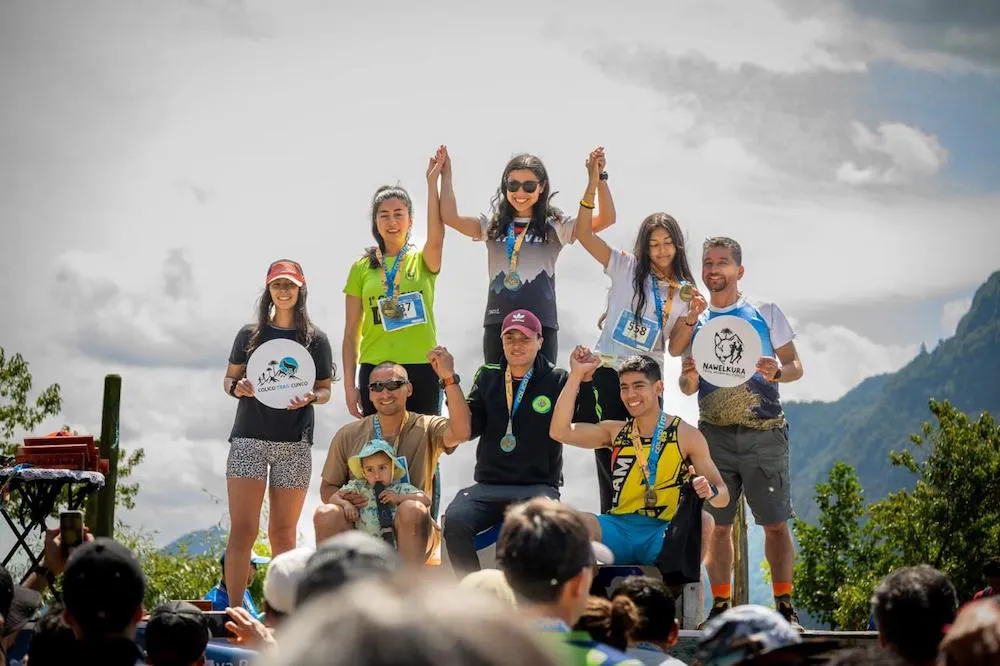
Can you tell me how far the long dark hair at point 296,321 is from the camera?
27.1 ft

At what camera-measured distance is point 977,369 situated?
7844 inches

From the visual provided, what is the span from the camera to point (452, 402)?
770 cm

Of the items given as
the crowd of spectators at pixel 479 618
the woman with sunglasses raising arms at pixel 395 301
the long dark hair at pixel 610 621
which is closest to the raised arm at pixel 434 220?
the woman with sunglasses raising arms at pixel 395 301

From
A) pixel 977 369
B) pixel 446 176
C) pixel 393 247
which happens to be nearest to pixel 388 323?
pixel 393 247

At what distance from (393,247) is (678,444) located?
94.0 inches

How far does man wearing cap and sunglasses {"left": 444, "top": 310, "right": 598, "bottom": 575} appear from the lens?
755 centimetres

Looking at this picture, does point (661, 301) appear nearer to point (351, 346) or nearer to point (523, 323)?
point (523, 323)

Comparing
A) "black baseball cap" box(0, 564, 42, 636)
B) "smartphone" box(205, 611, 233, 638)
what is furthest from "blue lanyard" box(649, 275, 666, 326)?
"black baseball cap" box(0, 564, 42, 636)

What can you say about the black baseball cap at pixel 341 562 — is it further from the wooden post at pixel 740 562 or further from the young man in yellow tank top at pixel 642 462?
the wooden post at pixel 740 562

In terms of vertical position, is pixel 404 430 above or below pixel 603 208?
below

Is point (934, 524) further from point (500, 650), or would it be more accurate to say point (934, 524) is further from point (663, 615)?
point (500, 650)

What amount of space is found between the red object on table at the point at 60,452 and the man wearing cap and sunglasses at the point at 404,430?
1737 mm

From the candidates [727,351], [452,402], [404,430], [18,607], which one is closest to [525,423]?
[452,402]

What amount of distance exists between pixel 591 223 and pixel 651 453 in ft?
5.65
